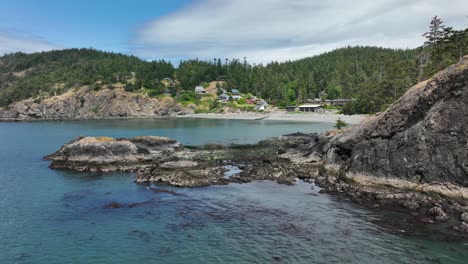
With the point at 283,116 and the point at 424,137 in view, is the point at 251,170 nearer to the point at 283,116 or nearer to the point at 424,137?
the point at 424,137

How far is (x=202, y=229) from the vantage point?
2689cm

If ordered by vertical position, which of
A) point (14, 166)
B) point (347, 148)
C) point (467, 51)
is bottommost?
point (14, 166)

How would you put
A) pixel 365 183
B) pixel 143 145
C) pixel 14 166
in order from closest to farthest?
pixel 365 183, pixel 14 166, pixel 143 145

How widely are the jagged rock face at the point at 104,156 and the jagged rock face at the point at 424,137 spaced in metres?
31.7

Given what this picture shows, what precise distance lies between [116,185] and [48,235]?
51.5 feet

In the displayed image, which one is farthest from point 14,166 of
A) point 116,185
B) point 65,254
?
point 65,254

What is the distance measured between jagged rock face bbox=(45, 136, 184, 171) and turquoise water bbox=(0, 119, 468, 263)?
10356 millimetres

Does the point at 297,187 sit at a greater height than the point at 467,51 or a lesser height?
lesser

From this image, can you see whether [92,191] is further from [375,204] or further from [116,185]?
[375,204]

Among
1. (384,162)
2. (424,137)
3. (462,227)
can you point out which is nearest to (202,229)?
(462,227)

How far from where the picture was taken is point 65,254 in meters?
22.8

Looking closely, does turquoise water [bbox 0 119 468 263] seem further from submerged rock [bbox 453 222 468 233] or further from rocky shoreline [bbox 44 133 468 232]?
rocky shoreline [bbox 44 133 468 232]

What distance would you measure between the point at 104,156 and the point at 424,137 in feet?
144

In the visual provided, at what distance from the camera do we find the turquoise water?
22250 mm
